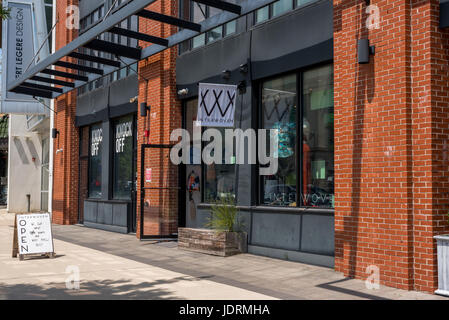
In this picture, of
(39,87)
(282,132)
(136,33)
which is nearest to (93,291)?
(282,132)

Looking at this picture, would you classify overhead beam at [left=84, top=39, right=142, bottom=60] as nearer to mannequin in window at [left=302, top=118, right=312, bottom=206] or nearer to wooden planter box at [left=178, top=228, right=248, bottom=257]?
wooden planter box at [left=178, top=228, right=248, bottom=257]

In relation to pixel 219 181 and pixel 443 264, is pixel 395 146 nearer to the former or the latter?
pixel 443 264

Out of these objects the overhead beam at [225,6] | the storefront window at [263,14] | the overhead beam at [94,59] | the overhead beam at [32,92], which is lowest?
the overhead beam at [32,92]

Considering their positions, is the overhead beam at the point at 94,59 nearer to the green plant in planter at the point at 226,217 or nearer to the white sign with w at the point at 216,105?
the white sign with w at the point at 216,105

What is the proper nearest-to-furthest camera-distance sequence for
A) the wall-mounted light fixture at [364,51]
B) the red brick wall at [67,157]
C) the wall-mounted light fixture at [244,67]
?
the wall-mounted light fixture at [364,51] → the wall-mounted light fixture at [244,67] → the red brick wall at [67,157]

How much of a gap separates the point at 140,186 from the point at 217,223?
3.75 meters

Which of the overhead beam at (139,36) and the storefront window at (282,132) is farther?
the overhead beam at (139,36)

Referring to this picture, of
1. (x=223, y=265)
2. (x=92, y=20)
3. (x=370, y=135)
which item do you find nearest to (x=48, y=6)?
(x=92, y=20)

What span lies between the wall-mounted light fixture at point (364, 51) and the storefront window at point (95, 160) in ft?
38.8

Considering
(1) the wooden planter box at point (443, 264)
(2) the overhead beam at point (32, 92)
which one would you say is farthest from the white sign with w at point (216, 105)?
(2) the overhead beam at point (32, 92)

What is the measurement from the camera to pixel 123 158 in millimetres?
16125

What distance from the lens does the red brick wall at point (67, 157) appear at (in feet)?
63.1

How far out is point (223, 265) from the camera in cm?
940
